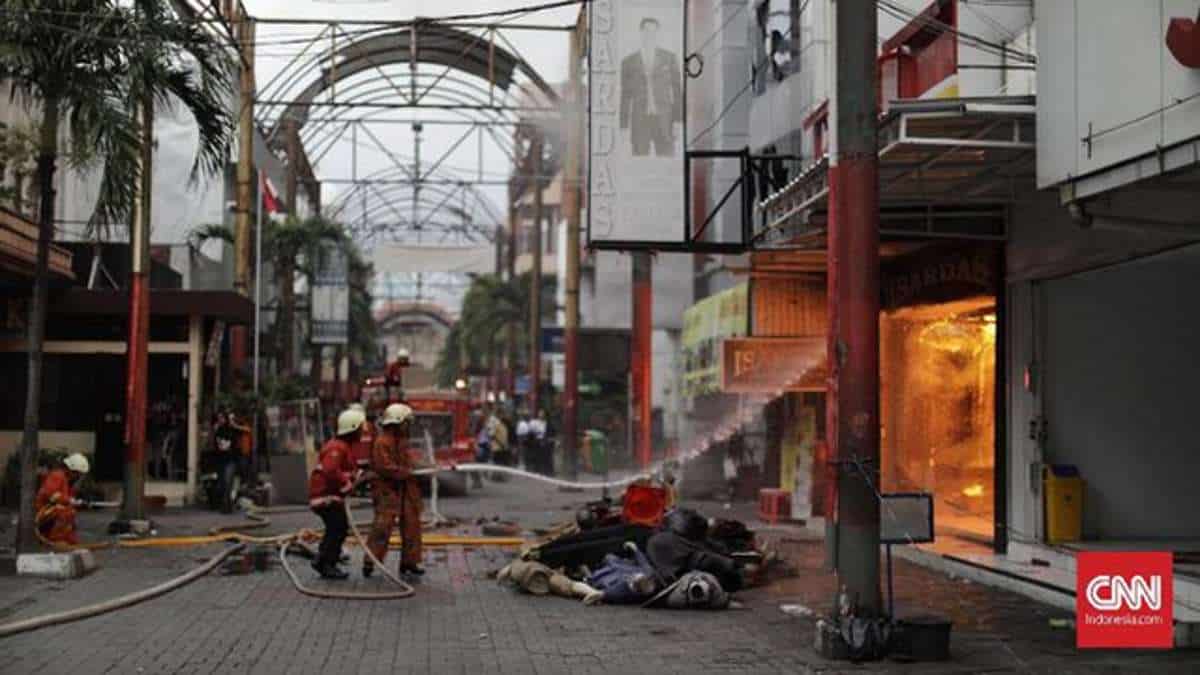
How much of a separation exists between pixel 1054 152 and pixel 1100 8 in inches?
44.9

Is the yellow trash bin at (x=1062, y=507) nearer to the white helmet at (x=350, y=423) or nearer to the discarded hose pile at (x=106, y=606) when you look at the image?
the white helmet at (x=350, y=423)

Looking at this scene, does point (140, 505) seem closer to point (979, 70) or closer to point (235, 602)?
point (235, 602)

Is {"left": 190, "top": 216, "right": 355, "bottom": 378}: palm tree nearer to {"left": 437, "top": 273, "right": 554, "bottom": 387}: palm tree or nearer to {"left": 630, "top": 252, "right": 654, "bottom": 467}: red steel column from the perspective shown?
{"left": 630, "top": 252, "right": 654, "bottom": 467}: red steel column

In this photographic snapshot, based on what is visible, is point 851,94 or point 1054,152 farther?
point 1054,152

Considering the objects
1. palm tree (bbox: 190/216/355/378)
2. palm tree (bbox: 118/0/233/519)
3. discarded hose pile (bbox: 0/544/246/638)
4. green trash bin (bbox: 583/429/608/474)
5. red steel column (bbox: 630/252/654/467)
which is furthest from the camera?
palm tree (bbox: 190/216/355/378)

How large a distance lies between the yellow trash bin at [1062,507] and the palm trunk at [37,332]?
Answer: 34.3 feet

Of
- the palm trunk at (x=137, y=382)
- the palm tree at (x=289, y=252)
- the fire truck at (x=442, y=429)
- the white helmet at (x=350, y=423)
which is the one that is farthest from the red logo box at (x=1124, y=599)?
the palm tree at (x=289, y=252)

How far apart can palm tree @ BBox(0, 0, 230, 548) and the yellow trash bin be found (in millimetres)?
10089

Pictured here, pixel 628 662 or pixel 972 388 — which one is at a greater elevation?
pixel 972 388

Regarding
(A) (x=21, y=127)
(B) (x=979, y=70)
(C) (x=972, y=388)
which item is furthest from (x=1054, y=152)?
(A) (x=21, y=127)

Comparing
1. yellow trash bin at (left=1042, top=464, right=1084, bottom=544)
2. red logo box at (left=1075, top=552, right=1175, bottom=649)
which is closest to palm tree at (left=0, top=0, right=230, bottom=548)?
yellow trash bin at (left=1042, top=464, right=1084, bottom=544)

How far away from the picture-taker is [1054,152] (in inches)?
396

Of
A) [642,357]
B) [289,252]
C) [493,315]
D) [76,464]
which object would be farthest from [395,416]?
[493,315]

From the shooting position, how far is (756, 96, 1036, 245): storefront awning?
411 inches
